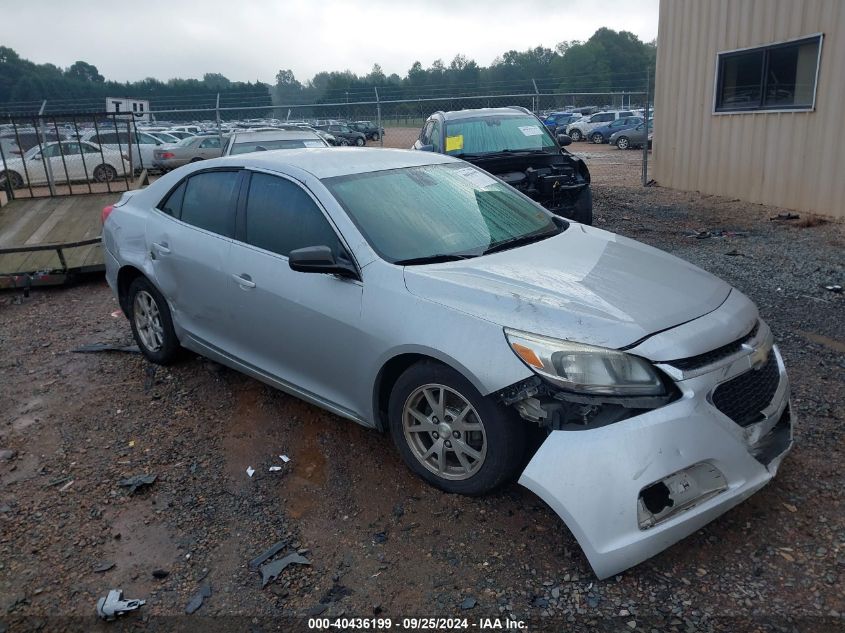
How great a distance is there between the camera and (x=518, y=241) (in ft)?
12.1

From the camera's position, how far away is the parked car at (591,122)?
32906 mm

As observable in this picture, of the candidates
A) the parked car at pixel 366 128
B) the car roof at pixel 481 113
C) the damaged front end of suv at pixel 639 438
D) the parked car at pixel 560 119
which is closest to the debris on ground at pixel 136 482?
the damaged front end of suv at pixel 639 438

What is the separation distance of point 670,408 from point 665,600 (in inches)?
29.0

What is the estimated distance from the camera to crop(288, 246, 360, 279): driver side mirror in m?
3.21

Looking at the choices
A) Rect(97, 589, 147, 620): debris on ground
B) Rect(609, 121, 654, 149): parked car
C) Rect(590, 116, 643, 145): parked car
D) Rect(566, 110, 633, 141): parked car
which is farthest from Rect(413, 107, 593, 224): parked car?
Rect(566, 110, 633, 141): parked car

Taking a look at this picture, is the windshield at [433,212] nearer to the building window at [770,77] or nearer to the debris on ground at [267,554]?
the debris on ground at [267,554]

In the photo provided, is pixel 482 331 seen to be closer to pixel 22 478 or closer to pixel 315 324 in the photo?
pixel 315 324

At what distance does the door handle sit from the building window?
8932mm

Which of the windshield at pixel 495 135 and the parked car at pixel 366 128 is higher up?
the windshield at pixel 495 135

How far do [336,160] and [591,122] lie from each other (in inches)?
1286

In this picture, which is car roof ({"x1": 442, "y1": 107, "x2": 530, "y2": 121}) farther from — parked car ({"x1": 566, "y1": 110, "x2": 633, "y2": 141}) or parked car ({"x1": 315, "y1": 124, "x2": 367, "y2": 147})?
parked car ({"x1": 566, "y1": 110, "x2": 633, "y2": 141})

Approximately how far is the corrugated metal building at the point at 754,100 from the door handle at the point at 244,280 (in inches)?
338

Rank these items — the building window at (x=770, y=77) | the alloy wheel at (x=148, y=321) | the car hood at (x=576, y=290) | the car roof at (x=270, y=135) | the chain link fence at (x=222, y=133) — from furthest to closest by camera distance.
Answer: the chain link fence at (x=222, y=133) < the car roof at (x=270, y=135) < the building window at (x=770, y=77) < the alloy wheel at (x=148, y=321) < the car hood at (x=576, y=290)

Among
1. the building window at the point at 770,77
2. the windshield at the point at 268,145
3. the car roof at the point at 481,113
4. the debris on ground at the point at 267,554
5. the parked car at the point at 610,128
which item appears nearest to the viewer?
the debris on ground at the point at 267,554
